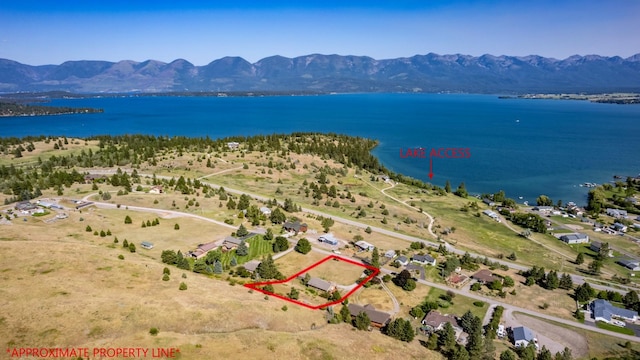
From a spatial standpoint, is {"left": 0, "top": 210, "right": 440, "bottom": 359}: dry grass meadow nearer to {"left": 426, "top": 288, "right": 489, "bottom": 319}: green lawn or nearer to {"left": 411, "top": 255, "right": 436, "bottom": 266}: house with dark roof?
{"left": 426, "top": 288, "right": 489, "bottom": 319}: green lawn

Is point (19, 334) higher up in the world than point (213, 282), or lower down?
higher up

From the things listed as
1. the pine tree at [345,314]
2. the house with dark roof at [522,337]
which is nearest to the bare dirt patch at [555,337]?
the house with dark roof at [522,337]

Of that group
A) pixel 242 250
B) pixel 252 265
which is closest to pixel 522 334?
pixel 252 265

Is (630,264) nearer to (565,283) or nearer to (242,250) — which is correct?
(565,283)

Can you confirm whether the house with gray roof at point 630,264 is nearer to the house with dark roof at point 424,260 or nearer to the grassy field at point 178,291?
the grassy field at point 178,291

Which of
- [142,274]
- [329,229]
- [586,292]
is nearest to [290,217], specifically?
[329,229]

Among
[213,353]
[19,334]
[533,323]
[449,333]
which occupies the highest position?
[19,334]

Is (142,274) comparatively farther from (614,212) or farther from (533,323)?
(614,212)
